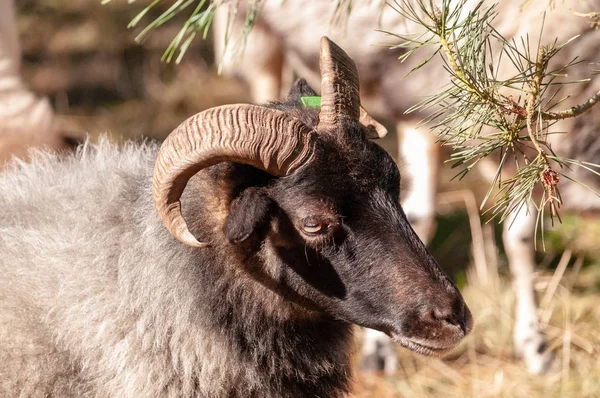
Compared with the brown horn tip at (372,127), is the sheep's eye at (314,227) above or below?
below

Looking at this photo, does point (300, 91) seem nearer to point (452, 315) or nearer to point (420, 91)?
point (452, 315)

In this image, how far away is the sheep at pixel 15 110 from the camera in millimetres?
5488

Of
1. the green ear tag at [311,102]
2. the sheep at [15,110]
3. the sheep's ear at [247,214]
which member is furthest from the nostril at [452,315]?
the sheep at [15,110]

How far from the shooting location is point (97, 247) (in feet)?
11.0

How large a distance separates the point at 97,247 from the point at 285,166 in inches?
34.1

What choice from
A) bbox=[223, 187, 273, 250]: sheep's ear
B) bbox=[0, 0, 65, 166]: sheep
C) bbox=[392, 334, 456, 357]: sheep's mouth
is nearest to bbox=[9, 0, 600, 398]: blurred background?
bbox=[0, 0, 65, 166]: sheep

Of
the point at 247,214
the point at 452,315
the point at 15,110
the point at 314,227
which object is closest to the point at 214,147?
the point at 247,214

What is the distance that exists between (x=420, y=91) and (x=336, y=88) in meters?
2.30

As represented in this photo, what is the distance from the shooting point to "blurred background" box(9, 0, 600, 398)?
5.39 metres

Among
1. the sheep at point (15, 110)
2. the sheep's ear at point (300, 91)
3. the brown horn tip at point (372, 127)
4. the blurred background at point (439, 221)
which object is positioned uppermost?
the sheep's ear at point (300, 91)

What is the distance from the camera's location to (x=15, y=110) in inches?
221

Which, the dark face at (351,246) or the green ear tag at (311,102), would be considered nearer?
the dark face at (351,246)

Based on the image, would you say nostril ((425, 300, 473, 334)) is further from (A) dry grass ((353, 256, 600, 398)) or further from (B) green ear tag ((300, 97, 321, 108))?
(A) dry grass ((353, 256, 600, 398))

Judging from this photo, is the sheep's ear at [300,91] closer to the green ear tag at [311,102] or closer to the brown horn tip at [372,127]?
the green ear tag at [311,102]
